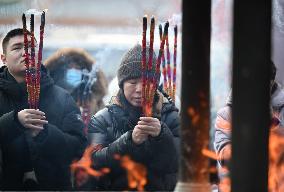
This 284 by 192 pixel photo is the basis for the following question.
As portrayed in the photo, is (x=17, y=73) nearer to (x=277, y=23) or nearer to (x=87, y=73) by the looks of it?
(x=87, y=73)

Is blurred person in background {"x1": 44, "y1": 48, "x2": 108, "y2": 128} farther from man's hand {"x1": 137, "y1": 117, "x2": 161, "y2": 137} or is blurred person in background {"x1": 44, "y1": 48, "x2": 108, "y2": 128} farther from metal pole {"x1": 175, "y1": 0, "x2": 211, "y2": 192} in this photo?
metal pole {"x1": 175, "y1": 0, "x2": 211, "y2": 192}

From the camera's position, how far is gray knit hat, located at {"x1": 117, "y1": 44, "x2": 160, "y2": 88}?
42.1 feet

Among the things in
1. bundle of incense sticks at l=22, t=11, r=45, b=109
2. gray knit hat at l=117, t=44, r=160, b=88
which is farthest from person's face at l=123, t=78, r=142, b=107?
bundle of incense sticks at l=22, t=11, r=45, b=109

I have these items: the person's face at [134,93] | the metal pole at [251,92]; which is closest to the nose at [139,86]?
the person's face at [134,93]

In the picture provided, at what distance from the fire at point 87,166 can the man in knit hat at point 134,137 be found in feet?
0.19

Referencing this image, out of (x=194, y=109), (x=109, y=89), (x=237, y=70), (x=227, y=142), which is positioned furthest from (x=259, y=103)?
(x=109, y=89)

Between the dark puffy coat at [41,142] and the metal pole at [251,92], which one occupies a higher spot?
the metal pole at [251,92]

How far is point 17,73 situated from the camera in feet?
42.5

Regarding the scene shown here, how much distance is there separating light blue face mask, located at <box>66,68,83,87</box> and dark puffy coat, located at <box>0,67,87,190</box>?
0.91ft

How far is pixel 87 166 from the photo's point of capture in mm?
12789

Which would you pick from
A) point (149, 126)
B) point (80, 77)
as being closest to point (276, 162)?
point (149, 126)

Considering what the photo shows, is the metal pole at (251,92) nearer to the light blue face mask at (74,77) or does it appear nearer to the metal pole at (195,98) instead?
the metal pole at (195,98)

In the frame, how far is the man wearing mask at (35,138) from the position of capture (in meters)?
12.8

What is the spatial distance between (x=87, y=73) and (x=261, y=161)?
21.0 feet
